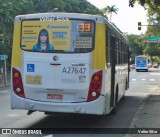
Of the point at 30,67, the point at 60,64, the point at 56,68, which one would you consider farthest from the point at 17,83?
the point at 60,64

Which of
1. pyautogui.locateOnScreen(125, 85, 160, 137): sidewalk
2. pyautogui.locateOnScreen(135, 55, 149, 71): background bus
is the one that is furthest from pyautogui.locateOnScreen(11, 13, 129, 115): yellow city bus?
pyautogui.locateOnScreen(135, 55, 149, 71): background bus

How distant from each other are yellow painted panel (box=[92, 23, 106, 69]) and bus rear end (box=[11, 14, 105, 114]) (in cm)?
11

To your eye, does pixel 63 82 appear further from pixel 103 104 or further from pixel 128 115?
pixel 128 115

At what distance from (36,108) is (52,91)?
604 millimetres

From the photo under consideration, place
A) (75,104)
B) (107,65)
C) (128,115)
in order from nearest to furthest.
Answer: (75,104) < (107,65) < (128,115)

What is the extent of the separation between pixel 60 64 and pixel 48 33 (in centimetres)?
91

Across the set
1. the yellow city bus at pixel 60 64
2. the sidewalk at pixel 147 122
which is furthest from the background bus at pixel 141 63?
the yellow city bus at pixel 60 64

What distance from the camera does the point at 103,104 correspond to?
12.1 meters

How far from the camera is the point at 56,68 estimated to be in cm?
1226

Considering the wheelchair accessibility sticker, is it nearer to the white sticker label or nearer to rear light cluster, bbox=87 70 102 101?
the white sticker label

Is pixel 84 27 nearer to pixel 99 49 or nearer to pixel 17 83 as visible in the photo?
pixel 99 49

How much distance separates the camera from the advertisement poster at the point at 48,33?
40.4 feet

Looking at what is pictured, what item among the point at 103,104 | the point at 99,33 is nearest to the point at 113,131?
the point at 103,104

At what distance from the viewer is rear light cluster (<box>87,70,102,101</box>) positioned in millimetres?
12047
